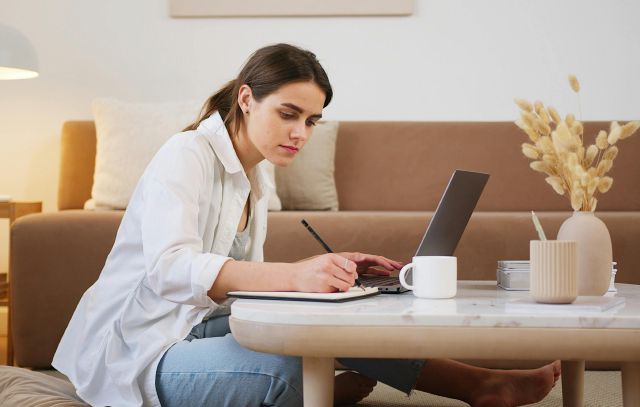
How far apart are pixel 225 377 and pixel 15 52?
7.38 feet

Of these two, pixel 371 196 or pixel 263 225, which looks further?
pixel 371 196

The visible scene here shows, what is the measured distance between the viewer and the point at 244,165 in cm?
172

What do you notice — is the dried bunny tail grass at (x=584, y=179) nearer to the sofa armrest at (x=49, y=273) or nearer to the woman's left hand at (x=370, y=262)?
the woman's left hand at (x=370, y=262)

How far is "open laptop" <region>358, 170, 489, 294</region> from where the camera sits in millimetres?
1479

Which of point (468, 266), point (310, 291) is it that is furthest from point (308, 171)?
point (310, 291)

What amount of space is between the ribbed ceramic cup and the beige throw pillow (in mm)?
2137

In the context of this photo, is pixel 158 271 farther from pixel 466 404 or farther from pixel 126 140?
pixel 126 140

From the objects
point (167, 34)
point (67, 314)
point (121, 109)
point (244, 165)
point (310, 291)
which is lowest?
point (67, 314)

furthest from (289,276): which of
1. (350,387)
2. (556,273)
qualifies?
(350,387)

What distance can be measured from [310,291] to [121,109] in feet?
7.65

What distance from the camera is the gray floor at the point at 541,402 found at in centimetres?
217

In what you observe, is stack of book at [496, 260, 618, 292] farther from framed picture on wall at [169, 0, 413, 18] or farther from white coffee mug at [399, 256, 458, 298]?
framed picture on wall at [169, 0, 413, 18]

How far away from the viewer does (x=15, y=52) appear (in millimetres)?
3156

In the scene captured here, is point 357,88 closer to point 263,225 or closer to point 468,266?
point 468,266
